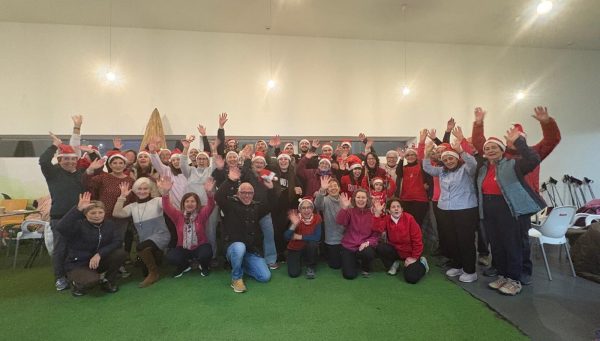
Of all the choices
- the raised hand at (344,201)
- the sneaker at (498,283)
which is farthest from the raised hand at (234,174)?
the sneaker at (498,283)

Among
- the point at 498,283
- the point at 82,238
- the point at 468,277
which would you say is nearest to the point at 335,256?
the point at 468,277

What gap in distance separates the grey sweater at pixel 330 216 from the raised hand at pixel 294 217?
0.93 ft

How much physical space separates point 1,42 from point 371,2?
23.4 feet

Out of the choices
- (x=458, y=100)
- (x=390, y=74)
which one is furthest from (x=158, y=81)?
(x=458, y=100)

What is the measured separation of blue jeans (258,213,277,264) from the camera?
375 centimetres

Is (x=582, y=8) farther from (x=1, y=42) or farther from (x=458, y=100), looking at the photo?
(x=1, y=42)

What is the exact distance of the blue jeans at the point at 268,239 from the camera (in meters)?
Answer: 3.75

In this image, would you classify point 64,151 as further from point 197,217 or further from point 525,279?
point 525,279

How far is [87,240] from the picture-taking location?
10.1 ft

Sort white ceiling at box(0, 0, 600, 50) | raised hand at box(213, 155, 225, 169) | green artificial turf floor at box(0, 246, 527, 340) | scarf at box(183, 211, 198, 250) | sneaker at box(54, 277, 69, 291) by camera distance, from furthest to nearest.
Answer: white ceiling at box(0, 0, 600, 50)
raised hand at box(213, 155, 225, 169)
scarf at box(183, 211, 198, 250)
sneaker at box(54, 277, 69, 291)
green artificial turf floor at box(0, 246, 527, 340)

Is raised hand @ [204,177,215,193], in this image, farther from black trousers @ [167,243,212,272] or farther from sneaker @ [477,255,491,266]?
sneaker @ [477,255,491,266]

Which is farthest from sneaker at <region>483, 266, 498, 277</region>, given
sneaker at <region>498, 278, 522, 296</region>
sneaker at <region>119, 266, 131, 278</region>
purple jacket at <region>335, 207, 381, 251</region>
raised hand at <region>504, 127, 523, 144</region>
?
sneaker at <region>119, 266, 131, 278</region>

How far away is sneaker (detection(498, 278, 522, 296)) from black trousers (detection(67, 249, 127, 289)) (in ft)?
12.7

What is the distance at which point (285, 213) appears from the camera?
160 inches
